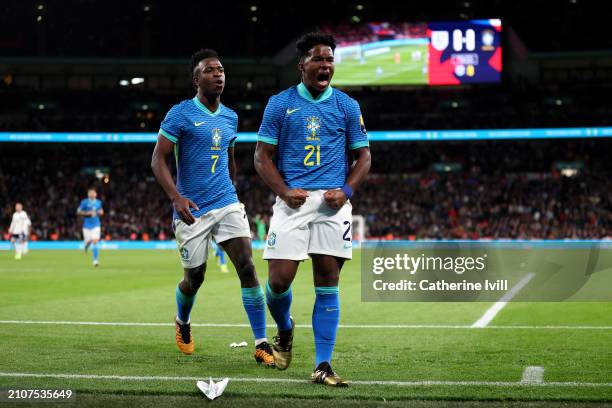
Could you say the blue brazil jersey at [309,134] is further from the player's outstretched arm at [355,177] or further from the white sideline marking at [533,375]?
the white sideline marking at [533,375]

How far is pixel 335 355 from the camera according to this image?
287 inches

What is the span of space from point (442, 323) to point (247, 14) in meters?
44.0

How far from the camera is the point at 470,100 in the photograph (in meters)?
51.0

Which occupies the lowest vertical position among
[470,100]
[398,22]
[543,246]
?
[543,246]

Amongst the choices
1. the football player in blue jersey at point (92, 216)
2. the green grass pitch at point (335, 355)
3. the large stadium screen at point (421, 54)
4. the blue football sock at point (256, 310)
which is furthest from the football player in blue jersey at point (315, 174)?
the large stadium screen at point (421, 54)

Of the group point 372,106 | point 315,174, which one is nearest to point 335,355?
point 315,174

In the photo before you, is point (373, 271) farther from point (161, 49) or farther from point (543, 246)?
point (161, 49)

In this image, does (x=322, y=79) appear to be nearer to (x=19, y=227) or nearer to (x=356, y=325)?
(x=356, y=325)

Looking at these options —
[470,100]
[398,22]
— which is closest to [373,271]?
[398,22]

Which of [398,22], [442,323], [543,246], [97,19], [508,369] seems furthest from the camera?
[97,19]

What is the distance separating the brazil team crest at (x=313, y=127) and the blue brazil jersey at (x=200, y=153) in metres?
1.47

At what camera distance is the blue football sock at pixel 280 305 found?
21.4ft

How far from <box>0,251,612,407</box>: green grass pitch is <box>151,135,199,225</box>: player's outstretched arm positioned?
1208 mm

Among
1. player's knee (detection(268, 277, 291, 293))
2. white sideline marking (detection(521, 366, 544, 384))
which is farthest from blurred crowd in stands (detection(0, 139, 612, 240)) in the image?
player's knee (detection(268, 277, 291, 293))
